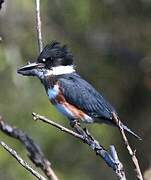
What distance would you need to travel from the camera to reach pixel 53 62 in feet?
15.3

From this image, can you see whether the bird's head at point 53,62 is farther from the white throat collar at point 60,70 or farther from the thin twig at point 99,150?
the thin twig at point 99,150

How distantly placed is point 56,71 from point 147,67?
315 cm

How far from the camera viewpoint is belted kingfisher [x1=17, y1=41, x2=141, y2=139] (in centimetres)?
445

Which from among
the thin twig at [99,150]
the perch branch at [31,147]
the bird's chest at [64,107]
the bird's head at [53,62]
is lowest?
the bird's chest at [64,107]

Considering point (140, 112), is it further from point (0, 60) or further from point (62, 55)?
point (62, 55)

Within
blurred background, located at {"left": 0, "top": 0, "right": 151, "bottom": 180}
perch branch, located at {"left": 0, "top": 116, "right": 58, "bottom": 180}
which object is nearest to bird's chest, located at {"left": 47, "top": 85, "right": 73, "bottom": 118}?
perch branch, located at {"left": 0, "top": 116, "right": 58, "bottom": 180}

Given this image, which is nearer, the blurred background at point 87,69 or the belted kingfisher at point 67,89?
the belted kingfisher at point 67,89

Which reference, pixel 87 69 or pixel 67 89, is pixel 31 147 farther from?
pixel 87 69

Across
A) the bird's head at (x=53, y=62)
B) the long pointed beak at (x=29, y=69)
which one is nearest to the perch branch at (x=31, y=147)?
the long pointed beak at (x=29, y=69)

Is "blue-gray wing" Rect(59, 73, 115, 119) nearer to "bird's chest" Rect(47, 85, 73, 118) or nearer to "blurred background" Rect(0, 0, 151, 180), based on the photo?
"bird's chest" Rect(47, 85, 73, 118)

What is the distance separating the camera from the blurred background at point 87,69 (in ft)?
25.3

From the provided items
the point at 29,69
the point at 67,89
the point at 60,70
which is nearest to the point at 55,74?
the point at 60,70

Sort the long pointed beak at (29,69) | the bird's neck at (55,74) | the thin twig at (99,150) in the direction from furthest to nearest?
the bird's neck at (55,74)
the long pointed beak at (29,69)
the thin twig at (99,150)

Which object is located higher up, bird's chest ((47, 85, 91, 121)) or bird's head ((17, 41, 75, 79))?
bird's head ((17, 41, 75, 79))
